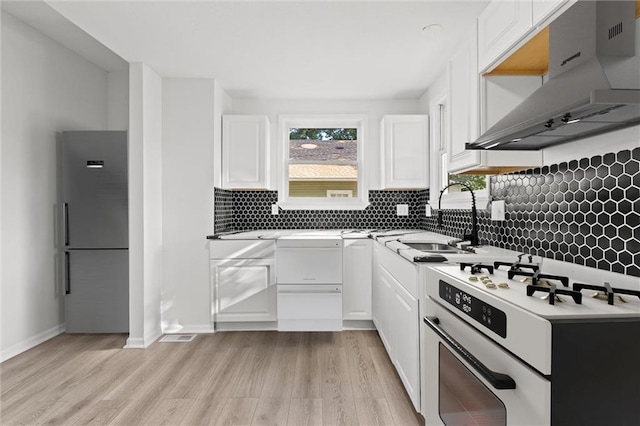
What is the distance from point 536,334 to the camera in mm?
843

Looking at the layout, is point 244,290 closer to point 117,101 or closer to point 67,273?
point 67,273

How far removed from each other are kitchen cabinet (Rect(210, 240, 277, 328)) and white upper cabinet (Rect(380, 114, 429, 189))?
1507 millimetres

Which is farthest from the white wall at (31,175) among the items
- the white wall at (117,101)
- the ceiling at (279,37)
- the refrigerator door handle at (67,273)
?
the white wall at (117,101)

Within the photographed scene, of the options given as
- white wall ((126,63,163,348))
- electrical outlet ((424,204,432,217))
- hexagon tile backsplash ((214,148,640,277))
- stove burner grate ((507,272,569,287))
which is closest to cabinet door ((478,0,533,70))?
hexagon tile backsplash ((214,148,640,277))

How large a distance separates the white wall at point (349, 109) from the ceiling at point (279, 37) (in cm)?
32

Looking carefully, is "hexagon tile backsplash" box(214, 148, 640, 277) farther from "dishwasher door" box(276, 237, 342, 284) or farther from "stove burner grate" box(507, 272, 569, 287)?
"dishwasher door" box(276, 237, 342, 284)

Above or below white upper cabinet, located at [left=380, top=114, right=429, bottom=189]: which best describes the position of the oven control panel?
below

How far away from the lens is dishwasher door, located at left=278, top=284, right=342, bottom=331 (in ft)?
10.3

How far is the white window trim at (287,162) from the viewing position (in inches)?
154

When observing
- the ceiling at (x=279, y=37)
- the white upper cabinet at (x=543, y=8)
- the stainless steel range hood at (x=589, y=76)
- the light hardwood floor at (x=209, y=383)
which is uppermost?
the ceiling at (x=279, y=37)

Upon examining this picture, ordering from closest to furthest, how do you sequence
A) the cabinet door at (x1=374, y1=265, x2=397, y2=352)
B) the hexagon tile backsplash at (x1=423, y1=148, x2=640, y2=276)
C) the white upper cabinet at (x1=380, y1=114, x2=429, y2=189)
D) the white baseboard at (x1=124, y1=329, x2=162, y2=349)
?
1. the hexagon tile backsplash at (x1=423, y1=148, x2=640, y2=276)
2. the cabinet door at (x1=374, y1=265, x2=397, y2=352)
3. the white baseboard at (x1=124, y1=329, x2=162, y2=349)
4. the white upper cabinet at (x1=380, y1=114, x2=429, y2=189)

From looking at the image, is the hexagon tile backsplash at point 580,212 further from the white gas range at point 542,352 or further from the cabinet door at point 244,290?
the cabinet door at point 244,290

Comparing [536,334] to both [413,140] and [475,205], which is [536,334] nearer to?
[475,205]

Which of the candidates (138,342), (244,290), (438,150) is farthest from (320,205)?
(138,342)
